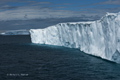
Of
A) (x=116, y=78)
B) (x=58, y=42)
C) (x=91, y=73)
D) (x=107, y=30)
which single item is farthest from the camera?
(x=58, y=42)

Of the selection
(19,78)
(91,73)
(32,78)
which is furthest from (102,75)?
(19,78)

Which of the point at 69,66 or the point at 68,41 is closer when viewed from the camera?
the point at 69,66

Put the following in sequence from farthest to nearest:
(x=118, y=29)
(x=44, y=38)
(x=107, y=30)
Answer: (x=44, y=38) < (x=107, y=30) < (x=118, y=29)

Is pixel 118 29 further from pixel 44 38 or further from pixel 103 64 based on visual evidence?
pixel 44 38

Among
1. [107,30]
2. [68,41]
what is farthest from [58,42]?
[107,30]

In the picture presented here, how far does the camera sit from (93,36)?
93.7 ft

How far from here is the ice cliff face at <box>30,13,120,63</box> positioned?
22109mm

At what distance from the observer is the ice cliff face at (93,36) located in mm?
22109

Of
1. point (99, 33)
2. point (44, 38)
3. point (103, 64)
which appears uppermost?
point (99, 33)

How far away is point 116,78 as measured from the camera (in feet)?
54.4

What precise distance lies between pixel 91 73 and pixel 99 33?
374 inches

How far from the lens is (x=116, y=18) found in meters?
21.8

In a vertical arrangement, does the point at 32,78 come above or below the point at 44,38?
above

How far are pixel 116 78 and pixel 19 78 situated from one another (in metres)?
8.54
